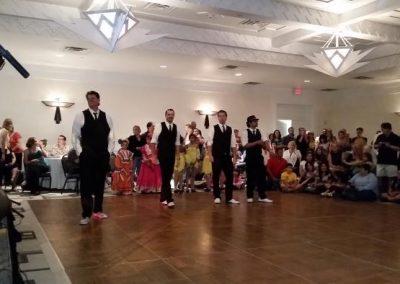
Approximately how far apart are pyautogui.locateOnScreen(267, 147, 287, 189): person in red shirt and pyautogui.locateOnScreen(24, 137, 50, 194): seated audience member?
4.42 metres

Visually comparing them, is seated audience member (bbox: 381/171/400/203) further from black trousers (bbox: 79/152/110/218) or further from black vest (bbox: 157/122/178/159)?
black trousers (bbox: 79/152/110/218)

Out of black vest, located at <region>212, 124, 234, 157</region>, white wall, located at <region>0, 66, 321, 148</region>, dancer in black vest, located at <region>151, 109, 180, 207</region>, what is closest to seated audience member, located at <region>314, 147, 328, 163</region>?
black vest, located at <region>212, 124, 234, 157</region>

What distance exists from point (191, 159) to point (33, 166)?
2.90 meters

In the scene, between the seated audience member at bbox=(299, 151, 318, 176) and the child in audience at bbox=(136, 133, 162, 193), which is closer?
the child in audience at bbox=(136, 133, 162, 193)

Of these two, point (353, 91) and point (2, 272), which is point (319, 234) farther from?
point (353, 91)

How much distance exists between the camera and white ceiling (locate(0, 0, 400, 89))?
241 inches

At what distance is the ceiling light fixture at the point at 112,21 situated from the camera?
4945 mm

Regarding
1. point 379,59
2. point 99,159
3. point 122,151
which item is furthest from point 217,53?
point 99,159

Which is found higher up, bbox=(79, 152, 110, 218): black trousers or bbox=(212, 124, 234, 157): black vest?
bbox=(212, 124, 234, 157): black vest

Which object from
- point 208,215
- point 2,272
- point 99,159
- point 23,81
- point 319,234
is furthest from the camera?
point 23,81

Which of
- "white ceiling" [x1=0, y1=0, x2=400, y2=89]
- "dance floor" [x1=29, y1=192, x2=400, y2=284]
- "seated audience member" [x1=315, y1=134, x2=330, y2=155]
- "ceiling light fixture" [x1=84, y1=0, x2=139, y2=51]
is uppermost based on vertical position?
"white ceiling" [x1=0, y1=0, x2=400, y2=89]

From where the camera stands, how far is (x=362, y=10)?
628cm

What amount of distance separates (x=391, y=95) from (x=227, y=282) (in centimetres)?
1082

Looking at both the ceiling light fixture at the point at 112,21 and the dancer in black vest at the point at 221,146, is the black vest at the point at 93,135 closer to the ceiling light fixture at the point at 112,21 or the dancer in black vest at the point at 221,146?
the ceiling light fixture at the point at 112,21
